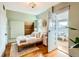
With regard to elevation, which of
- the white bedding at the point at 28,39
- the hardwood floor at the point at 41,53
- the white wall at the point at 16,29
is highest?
the white wall at the point at 16,29

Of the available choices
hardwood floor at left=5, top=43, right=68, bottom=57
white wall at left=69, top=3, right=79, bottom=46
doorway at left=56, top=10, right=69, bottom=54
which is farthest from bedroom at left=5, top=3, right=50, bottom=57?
white wall at left=69, top=3, right=79, bottom=46

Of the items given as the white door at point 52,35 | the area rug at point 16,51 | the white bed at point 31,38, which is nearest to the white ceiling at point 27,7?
the white door at point 52,35

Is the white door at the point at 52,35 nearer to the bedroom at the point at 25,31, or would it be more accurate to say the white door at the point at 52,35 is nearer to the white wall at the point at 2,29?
the bedroom at the point at 25,31

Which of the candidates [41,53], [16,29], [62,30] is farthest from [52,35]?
[16,29]

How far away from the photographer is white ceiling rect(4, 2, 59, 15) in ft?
5.33

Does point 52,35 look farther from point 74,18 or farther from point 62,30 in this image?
point 74,18

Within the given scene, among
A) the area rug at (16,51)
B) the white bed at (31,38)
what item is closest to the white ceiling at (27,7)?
the white bed at (31,38)

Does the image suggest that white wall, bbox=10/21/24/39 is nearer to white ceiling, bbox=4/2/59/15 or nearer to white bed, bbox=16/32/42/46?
white bed, bbox=16/32/42/46

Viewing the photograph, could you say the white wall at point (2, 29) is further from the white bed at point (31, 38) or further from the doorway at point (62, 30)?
the doorway at point (62, 30)

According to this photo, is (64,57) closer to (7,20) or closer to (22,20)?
(22,20)

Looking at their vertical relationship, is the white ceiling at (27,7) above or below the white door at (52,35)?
above

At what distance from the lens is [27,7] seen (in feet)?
5.50

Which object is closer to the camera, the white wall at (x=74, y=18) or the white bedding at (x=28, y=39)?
the white wall at (x=74, y=18)

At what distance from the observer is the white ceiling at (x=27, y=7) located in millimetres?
1625
